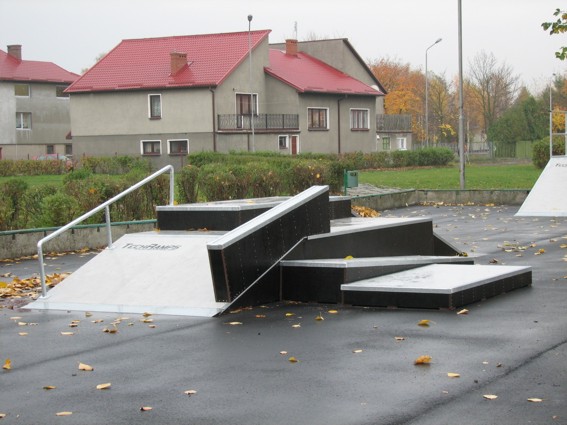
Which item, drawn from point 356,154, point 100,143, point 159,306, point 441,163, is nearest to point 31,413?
point 159,306

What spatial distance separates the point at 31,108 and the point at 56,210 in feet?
215

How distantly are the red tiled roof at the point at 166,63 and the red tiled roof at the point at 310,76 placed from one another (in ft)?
10.7

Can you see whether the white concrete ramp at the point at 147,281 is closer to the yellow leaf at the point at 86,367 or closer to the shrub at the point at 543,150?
the yellow leaf at the point at 86,367

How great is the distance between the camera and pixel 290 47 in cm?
7231

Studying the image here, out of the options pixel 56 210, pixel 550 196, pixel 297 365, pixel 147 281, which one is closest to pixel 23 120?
pixel 550 196

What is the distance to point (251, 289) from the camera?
37.7ft

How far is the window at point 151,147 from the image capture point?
203 ft

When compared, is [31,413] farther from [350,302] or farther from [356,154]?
[356,154]

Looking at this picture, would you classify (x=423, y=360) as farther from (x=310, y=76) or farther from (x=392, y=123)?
(x=392, y=123)

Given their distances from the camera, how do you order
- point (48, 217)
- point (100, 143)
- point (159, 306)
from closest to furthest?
1. point (159, 306)
2. point (48, 217)
3. point (100, 143)

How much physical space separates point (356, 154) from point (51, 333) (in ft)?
165

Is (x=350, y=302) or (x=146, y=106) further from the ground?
(x=146, y=106)

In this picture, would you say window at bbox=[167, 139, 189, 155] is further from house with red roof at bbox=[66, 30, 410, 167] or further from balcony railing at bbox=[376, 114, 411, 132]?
balcony railing at bbox=[376, 114, 411, 132]

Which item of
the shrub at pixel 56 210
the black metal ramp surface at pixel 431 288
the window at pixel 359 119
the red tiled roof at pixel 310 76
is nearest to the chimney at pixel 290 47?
the red tiled roof at pixel 310 76
